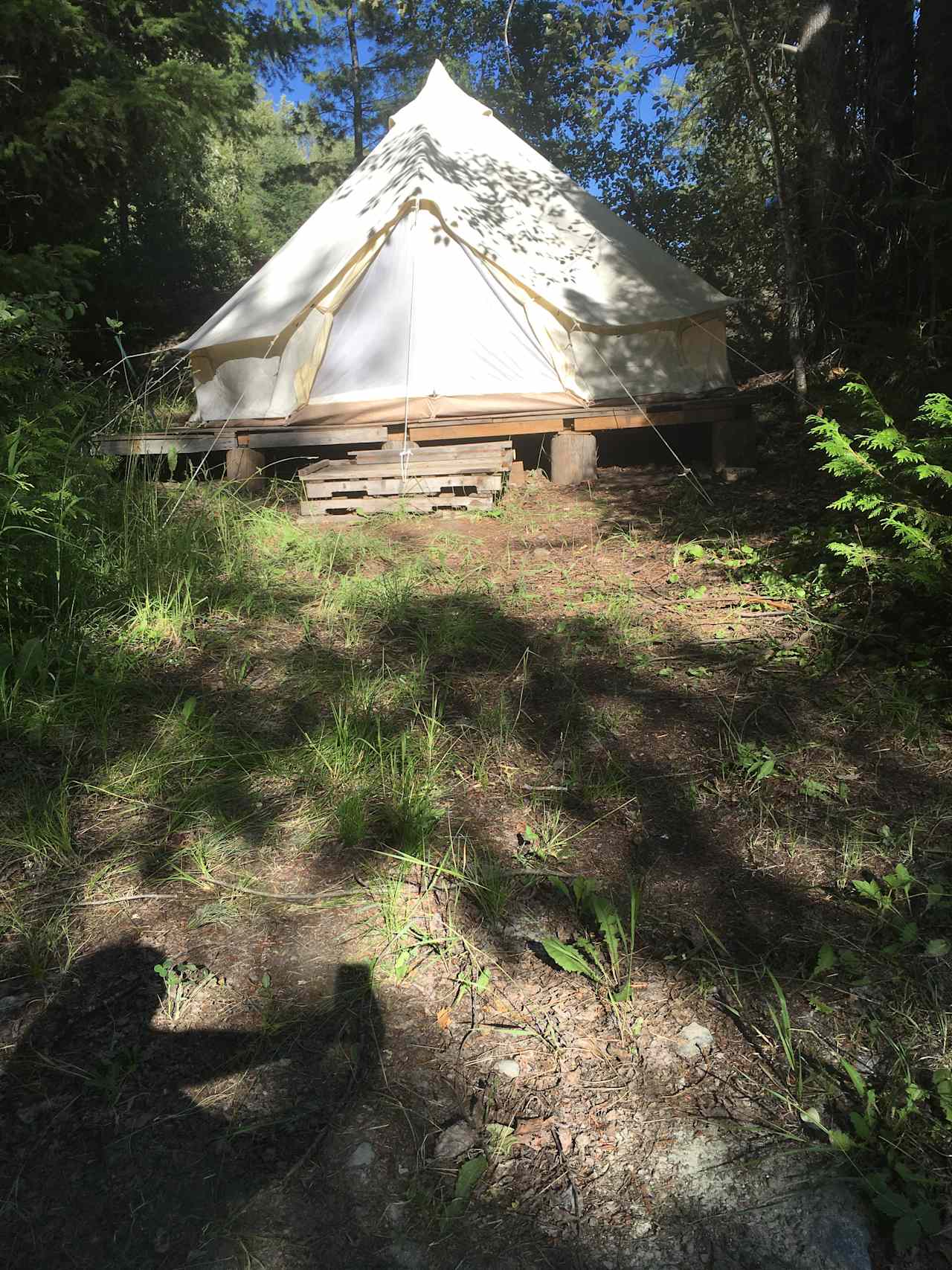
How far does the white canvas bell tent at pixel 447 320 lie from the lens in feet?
22.8

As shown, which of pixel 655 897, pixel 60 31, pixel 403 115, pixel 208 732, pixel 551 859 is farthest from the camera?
pixel 403 115

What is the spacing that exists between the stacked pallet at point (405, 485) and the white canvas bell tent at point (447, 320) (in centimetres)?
102

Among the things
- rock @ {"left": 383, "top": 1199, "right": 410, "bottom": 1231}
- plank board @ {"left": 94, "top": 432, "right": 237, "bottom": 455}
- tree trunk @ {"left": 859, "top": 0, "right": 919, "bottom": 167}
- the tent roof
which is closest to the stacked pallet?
plank board @ {"left": 94, "top": 432, "right": 237, "bottom": 455}

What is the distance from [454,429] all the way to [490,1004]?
5329 mm

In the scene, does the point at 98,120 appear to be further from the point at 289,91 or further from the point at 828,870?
the point at 289,91

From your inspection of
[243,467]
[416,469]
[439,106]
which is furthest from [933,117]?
[243,467]

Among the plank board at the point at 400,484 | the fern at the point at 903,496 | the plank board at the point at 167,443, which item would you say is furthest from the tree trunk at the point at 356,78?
the fern at the point at 903,496

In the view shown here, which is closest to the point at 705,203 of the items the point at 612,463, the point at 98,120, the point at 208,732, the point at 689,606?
the point at 612,463

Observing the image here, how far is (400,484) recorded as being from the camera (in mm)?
5816

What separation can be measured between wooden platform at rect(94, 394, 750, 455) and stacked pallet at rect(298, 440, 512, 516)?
0.56 metres

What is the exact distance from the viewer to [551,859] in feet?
7.88

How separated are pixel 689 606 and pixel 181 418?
569 cm

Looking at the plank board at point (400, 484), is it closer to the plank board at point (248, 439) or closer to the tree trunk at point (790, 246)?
the plank board at point (248, 439)

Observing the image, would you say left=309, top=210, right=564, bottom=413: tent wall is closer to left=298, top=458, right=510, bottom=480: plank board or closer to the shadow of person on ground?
left=298, top=458, right=510, bottom=480: plank board
